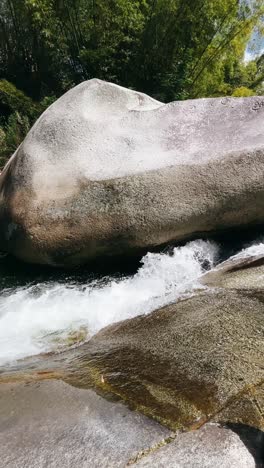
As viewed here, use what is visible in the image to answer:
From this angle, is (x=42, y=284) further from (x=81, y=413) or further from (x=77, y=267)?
(x=81, y=413)

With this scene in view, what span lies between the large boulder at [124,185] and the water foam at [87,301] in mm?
284

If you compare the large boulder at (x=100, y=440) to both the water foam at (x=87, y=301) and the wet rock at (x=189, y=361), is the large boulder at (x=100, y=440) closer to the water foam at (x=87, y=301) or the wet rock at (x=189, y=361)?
the wet rock at (x=189, y=361)

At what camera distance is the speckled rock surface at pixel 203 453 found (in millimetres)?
1447

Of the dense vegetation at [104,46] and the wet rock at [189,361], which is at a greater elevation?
the dense vegetation at [104,46]

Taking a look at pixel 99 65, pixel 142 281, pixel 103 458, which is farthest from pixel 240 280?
pixel 99 65

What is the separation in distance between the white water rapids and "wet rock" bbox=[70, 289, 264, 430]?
0.33m

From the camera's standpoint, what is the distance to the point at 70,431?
1.65 meters

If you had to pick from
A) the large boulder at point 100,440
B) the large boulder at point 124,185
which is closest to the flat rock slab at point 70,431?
the large boulder at point 100,440

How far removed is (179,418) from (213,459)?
25 centimetres

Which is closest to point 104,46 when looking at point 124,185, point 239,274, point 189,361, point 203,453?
point 124,185

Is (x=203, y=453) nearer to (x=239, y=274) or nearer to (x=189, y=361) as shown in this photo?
(x=189, y=361)

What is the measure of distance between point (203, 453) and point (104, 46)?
451 inches

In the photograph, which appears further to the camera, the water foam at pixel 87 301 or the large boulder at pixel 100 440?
the water foam at pixel 87 301

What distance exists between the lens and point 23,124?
10.3 metres
